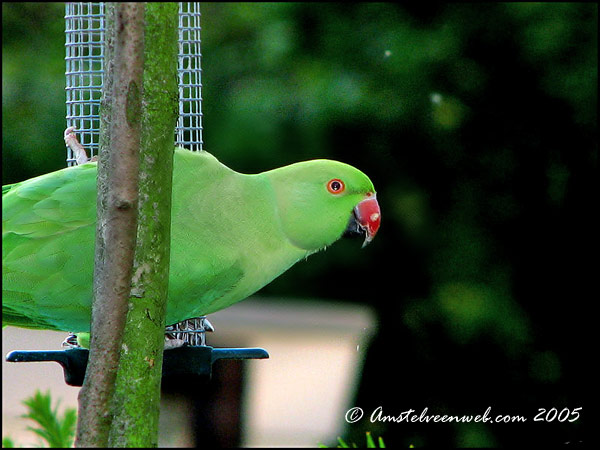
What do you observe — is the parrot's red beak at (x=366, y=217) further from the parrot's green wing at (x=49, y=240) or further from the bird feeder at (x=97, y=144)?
the parrot's green wing at (x=49, y=240)

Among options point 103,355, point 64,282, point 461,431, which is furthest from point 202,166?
point 461,431

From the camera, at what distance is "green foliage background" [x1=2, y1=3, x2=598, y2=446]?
4.03m

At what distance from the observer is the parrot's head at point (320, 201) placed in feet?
6.85

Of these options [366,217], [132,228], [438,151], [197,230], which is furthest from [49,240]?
[438,151]

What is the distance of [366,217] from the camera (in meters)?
2.18

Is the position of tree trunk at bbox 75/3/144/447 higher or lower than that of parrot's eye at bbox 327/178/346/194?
lower

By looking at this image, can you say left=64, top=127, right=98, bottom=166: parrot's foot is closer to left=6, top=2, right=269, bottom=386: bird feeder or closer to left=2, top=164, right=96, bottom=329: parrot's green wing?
left=6, top=2, right=269, bottom=386: bird feeder

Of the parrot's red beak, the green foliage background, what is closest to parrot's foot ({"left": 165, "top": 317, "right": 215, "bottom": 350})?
the parrot's red beak

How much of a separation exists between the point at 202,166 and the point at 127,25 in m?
1.05

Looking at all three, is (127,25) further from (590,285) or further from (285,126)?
(590,285)

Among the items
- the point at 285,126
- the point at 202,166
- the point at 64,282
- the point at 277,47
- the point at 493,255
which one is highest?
the point at 277,47

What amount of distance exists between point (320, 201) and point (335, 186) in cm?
6

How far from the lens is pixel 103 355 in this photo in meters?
1.00

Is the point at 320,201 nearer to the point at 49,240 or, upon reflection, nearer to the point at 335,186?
the point at 335,186
